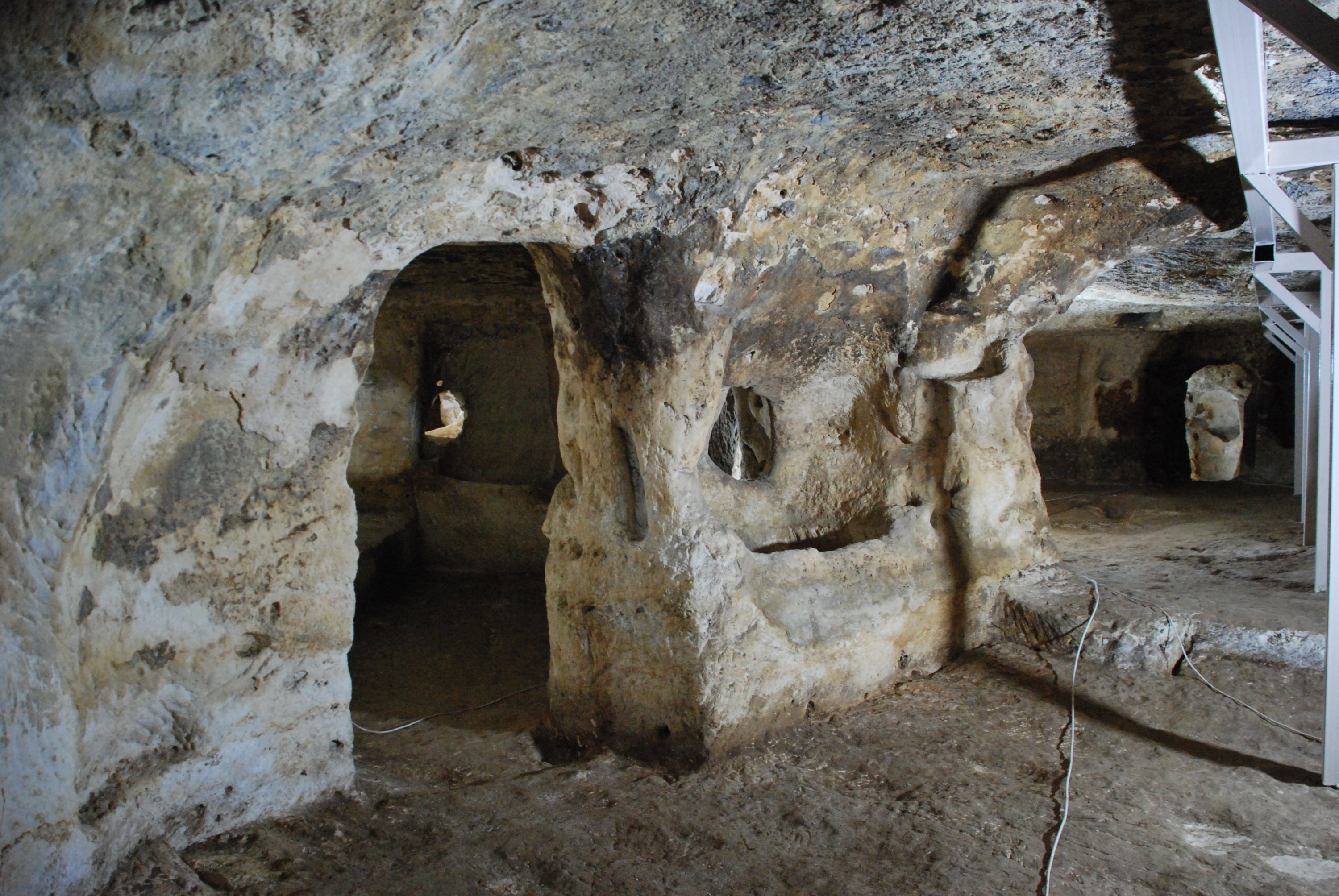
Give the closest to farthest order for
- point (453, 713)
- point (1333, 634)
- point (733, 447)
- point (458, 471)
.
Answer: point (1333, 634) → point (453, 713) → point (733, 447) → point (458, 471)

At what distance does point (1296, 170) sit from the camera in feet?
9.00

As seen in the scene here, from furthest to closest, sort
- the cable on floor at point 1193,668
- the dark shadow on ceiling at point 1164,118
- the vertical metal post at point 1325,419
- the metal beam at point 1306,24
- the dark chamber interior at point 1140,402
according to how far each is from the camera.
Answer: the dark chamber interior at point 1140,402 < the cable on floor at point 1193,668 < the vertical metal post at point 1325,419 < the dark shadow on ceiling at point 1164,118 < the metal beam at point 1306,24

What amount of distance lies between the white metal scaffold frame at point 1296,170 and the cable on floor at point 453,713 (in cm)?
309

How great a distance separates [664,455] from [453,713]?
1.85 m

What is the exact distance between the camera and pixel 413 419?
7.25 m

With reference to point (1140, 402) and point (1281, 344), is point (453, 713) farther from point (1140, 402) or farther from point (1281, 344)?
point (1140, 402)

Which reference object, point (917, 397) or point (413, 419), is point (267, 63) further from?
point (413, 419)

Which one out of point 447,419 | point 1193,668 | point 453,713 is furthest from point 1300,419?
point 447,419

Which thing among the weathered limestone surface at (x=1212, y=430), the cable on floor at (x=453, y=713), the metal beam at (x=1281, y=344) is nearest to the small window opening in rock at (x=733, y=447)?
the cable on floor at (x=453, y=713)

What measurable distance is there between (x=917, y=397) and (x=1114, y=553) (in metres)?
2.08

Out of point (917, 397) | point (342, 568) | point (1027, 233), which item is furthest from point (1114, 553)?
point (342, 568)

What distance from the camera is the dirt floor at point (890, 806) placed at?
102 inches

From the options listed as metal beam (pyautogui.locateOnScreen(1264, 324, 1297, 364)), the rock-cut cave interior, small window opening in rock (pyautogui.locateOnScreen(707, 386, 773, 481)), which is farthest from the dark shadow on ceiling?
metal beam (pyautogui.locateOnScreen(1264, 324, 1297, 364))

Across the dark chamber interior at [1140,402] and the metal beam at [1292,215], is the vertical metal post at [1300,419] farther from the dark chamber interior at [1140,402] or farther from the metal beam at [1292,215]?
the metal beam at [1292,215]
